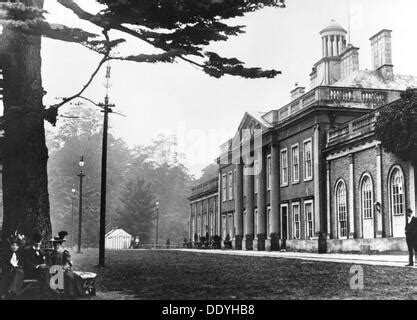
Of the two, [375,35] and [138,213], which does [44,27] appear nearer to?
[375,35]

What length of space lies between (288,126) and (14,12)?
25.8 m

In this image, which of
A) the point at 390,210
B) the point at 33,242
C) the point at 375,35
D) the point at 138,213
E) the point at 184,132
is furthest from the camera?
the point at 138,213

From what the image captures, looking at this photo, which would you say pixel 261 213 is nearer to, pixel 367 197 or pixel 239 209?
pixel 239 209

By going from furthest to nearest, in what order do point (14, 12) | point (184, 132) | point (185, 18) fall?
point (184, 132) → point (185, 18) → point (14, 12)

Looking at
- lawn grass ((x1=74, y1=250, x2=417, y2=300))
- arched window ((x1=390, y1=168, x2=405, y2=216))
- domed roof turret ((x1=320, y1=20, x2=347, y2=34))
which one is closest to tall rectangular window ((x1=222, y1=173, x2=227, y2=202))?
domed roof turret ((x1=320, y1=20, x2=347, y2=34))

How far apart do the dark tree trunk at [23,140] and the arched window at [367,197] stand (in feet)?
59.2

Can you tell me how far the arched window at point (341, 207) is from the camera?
26609 mm

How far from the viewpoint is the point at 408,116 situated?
2041 centimetres

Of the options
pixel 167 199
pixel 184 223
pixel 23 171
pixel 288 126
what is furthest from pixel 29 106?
pixel 184 223

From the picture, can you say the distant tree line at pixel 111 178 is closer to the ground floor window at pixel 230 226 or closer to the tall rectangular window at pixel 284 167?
the ground floor window at pixel 230 226

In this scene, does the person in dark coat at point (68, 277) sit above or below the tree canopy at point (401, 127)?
below

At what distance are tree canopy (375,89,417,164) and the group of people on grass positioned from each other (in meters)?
15.3

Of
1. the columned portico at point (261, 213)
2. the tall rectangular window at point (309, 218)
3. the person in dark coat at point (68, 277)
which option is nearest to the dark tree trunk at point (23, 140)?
the person in dark coat at point (68, 277)

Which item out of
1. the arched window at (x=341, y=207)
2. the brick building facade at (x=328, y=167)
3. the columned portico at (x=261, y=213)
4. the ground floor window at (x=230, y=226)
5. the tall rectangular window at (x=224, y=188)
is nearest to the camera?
the brick building facade at (x=328, y=167)
